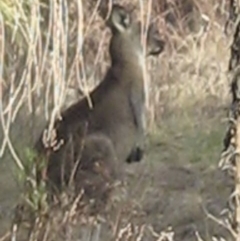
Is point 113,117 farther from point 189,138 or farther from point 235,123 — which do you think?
point 235,123

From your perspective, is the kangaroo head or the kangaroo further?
the kangaroo head

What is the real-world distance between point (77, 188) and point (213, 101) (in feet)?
11.6

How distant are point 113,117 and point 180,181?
3.56 ft

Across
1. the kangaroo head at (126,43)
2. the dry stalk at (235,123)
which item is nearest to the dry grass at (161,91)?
the kangaroo head at (126,43)

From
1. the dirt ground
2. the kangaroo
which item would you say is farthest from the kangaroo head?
the dirt ground

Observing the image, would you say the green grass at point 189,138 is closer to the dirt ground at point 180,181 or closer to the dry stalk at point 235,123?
the dirt ground at point 180,181

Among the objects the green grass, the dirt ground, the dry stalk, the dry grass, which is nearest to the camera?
the dry stalk

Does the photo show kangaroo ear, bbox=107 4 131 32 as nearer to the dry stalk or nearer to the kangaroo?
the kangaroo

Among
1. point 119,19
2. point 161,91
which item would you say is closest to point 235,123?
point 119,19

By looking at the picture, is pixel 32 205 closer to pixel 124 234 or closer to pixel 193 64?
pixel 124 234

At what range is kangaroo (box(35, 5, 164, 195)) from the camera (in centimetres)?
726

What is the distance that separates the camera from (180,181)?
8648 mm

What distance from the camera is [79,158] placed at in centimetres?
720

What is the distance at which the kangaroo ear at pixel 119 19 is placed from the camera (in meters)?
8.06
